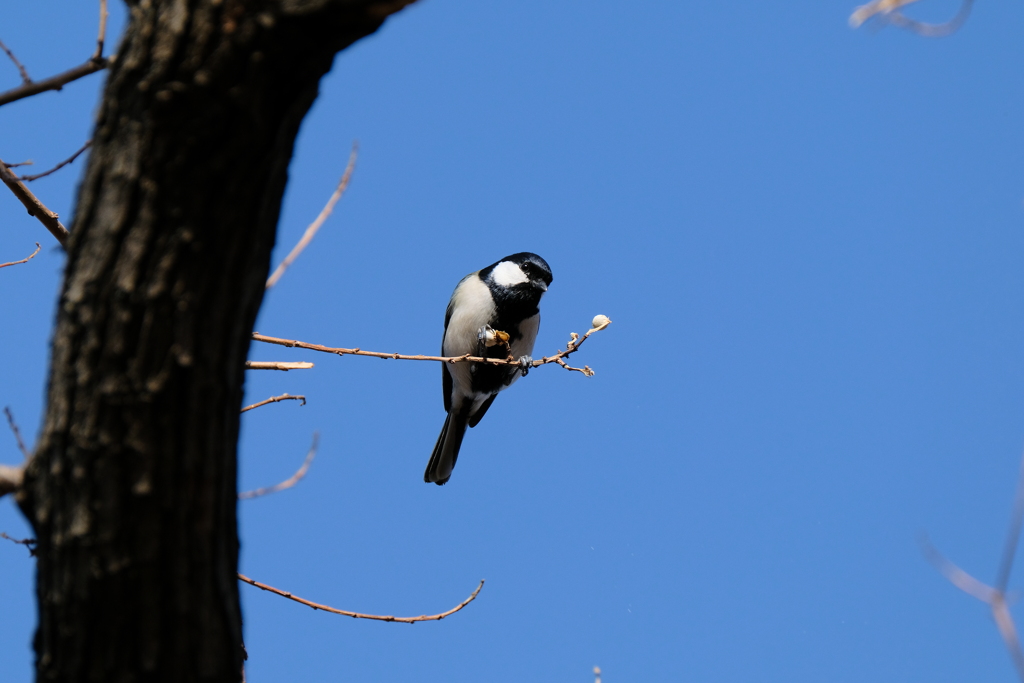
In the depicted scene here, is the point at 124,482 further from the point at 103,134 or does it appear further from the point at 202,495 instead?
the point at 103,134

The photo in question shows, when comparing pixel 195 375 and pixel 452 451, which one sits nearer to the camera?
pixel 195 375

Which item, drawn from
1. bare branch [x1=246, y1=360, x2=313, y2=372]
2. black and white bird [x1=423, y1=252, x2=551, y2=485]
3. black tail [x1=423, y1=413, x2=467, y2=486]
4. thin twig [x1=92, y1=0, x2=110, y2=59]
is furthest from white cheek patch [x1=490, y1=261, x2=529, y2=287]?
thin twig [x1=92, y1=0, x2=110, y2=59]

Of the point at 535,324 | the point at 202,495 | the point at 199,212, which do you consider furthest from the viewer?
the point at 535,324

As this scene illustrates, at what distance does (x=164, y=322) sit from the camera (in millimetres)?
1272

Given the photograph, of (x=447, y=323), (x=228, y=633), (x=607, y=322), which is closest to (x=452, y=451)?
(x=447, y=323)

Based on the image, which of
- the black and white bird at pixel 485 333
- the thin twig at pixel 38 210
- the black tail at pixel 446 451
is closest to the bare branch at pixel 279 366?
the thin twig at pixel 38 210

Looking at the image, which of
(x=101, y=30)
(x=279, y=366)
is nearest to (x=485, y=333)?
(x=279, y=366)

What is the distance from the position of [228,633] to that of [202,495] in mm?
290

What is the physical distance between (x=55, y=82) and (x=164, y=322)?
603 millimetres

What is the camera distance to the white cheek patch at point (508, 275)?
447 cm

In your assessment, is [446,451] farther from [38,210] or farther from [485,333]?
[38,210]

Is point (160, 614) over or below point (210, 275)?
below

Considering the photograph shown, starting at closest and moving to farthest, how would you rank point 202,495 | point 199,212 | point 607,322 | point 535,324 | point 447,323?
point 199,212, point 202,495, point 607,322, point 535,324, point 447,323

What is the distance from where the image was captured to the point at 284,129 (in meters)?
1.28
